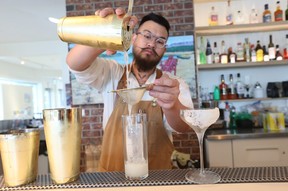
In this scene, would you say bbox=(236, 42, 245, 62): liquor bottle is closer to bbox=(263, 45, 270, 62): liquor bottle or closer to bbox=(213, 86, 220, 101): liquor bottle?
bbox=(263, 45, 270, 62): liquor bottle

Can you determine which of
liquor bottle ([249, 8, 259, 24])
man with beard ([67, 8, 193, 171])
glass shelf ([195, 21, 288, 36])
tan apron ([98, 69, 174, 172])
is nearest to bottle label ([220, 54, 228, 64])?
glass shelf ([195, 21, 288, 36])

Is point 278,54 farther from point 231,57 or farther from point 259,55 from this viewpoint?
point 231,57

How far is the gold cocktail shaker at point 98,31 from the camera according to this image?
26.2 inches

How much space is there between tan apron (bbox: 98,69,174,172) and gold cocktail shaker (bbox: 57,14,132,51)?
55 centimetres

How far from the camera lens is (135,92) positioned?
792mm

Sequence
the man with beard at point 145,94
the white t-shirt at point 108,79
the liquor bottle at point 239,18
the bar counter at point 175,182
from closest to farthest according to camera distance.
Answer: the bar counter at point 175,182, the man with beard at point 145,94, the white t-shirt at point 108,79, the liquor bottle at point 239,18

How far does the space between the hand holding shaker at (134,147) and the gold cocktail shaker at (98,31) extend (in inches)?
8.2

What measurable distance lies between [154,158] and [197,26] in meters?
2.22

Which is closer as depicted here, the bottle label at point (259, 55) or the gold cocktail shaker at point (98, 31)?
the gold cocktail shaker at point (98, 31)

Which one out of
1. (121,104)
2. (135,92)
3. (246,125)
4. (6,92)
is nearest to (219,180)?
(135,92)

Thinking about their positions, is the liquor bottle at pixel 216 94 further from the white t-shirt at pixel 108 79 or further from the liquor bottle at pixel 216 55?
the white t-shirt at pixel 108 79

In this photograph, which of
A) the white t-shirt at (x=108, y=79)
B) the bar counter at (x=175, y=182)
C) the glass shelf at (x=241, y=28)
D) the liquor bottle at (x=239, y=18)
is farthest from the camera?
the liquor bottle at (x=239, y=18)

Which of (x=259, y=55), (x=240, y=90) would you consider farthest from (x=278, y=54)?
(x=240, y=90)

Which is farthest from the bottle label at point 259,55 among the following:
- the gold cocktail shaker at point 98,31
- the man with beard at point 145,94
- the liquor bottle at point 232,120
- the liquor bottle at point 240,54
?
the gold cocktail shaker at point 98,31
